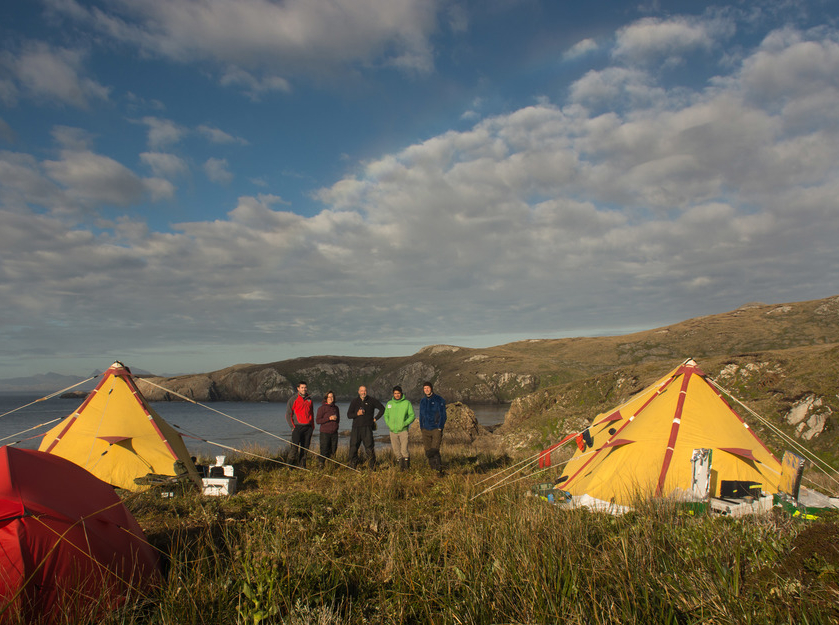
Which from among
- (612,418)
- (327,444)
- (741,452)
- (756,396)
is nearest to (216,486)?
(327,444)

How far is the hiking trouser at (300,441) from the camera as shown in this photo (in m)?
12.8

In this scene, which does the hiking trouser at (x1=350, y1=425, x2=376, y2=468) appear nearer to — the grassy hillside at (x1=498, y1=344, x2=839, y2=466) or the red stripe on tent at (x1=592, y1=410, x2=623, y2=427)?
the red stripe on tent at (x1=592, y1=410, x2=623, y2=427)

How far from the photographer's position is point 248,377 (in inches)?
3494

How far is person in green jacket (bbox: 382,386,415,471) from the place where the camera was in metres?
12.3

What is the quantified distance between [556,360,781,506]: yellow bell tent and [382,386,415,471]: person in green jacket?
14.8 ft

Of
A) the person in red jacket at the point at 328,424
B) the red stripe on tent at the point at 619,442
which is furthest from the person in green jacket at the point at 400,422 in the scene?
the red stripe on tent at the point at 619,442

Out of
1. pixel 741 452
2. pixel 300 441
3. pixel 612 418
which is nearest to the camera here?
pixel 741 452

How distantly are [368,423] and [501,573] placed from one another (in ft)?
30.1

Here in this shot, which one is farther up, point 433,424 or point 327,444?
point 433,424

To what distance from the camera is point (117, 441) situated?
9891mm

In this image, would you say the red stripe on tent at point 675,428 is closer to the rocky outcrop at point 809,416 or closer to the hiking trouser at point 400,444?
the rocky outcrop at point 809,416

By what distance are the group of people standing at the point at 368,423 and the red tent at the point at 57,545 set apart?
7426 millimetres

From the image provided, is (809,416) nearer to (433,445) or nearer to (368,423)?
(433,445)

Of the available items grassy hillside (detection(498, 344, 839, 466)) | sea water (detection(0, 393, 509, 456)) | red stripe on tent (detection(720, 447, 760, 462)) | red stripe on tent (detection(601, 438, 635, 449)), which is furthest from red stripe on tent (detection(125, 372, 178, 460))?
grassy hillside (detection(498, 344, 839, 466))
